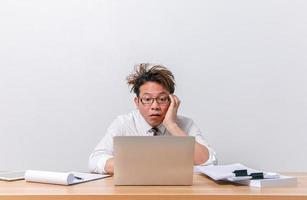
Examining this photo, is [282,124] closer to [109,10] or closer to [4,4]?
[109,10]

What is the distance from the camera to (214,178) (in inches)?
69.4

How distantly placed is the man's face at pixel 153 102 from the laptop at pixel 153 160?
3.59ft

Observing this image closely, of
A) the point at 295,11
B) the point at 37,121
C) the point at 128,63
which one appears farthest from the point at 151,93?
the point at 295,11

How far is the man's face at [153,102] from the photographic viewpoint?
2773 millimetres

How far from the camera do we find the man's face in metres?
2.77

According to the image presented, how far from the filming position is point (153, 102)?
279 centimetres

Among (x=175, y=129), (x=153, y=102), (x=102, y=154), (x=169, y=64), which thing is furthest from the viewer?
(x=169, y=64)

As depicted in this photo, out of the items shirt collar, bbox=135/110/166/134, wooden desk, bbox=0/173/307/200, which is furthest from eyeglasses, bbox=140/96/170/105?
wooden desk, bbox=0/173/307/200

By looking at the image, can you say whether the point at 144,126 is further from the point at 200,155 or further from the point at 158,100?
the point at 200,155

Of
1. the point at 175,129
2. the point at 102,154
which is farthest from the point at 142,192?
the point at 175,129

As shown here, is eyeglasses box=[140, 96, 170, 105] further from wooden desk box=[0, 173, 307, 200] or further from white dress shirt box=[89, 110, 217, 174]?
wooden desk box=[0, 173, 307, 200]

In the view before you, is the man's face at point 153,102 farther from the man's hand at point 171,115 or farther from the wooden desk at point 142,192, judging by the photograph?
the wooden desk at point 142,192

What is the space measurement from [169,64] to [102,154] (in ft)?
3.76

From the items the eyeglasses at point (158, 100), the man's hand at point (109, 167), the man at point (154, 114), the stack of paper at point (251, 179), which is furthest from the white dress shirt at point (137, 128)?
the stack of paper at point (251, 179)
